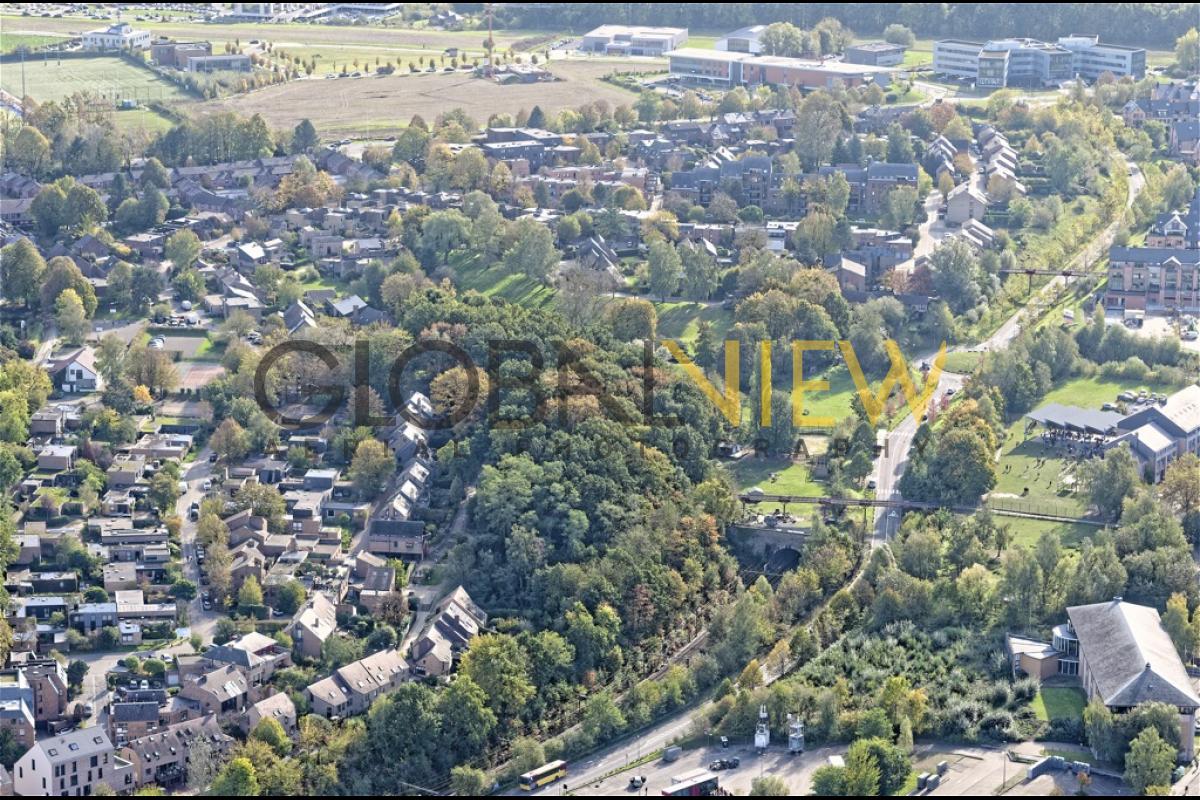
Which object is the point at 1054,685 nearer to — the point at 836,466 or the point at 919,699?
the point at 919,699

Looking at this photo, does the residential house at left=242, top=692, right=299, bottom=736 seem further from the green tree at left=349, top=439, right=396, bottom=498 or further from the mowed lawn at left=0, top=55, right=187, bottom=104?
the mowed lawn at left=0, top=55, right=187, bottom=104

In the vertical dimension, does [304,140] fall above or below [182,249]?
above

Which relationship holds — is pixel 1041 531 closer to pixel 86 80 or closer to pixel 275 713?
pixel 275 713

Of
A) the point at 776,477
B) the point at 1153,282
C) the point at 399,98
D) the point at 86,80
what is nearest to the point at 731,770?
the point at 776,477

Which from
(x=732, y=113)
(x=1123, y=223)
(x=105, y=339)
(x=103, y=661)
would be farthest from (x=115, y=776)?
(x=732, y=113)

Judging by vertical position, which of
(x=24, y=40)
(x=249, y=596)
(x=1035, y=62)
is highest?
(x=24, y=40)

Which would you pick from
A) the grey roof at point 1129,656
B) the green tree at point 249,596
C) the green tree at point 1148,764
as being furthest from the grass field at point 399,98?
the green tree at point 1148,764
